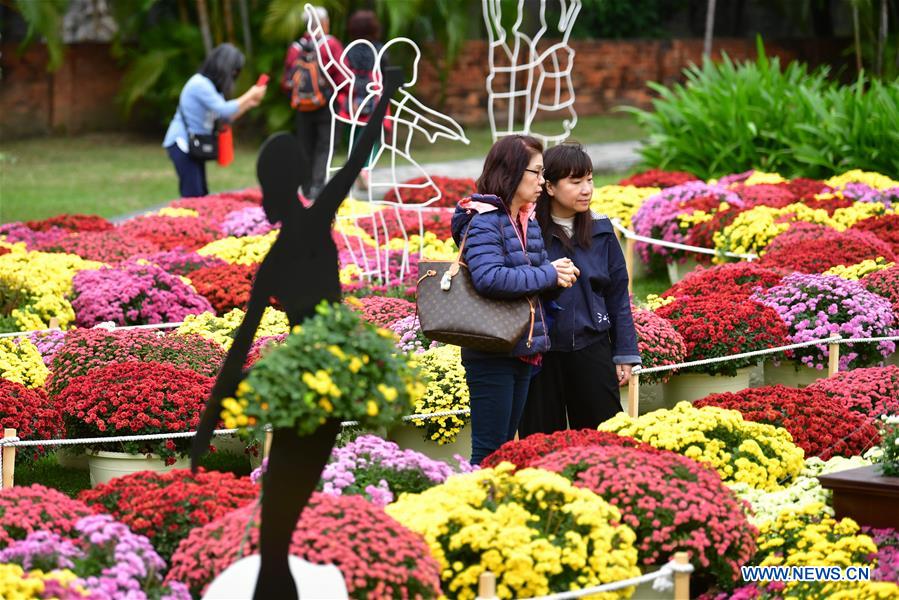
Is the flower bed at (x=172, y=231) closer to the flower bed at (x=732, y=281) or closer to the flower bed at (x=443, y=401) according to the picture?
the flower bed at (x=732, y=281)

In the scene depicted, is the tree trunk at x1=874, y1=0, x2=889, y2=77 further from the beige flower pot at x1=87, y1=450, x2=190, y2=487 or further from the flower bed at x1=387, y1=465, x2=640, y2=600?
the flower bed at x1=387, y1=465, x2=640, y2=600

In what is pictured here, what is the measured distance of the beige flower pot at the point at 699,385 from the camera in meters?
7.59

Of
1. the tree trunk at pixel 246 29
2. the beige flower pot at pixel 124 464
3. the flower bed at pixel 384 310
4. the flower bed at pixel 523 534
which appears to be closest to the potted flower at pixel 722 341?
the flower bed at pixel 384 310

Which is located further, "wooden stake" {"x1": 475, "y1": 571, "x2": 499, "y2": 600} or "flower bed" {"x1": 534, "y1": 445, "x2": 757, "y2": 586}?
"flower bed" {"x1": 534, "y1": 445, "x2": 757, "y2": 586}

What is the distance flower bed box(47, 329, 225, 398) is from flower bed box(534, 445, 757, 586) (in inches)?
95.7

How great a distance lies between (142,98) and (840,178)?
1329cm

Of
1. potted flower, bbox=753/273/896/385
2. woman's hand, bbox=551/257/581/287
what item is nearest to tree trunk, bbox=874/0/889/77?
potted flower, bbox=753/273/896/385

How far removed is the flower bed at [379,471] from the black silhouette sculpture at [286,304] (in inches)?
35.2

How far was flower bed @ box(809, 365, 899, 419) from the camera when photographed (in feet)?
21.2

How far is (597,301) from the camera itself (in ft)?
19.1

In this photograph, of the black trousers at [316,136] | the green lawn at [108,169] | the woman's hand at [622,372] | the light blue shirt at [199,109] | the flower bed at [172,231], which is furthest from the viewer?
the green lawn at [108,169]

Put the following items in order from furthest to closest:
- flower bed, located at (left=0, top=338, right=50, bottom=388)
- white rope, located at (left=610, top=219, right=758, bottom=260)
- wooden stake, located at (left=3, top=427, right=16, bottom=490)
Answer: white rope, located at (left=610, top=219, right=758, bottom=260) < flower bed, located at (left=0, top=338, right=50, bottom=388) < wooden stake, located at (left=3, top=427, right=16, bottom=490)

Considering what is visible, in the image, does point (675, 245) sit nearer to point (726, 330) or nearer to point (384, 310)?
point (726, 330)

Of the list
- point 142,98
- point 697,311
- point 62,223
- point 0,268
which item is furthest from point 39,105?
point 697,311
